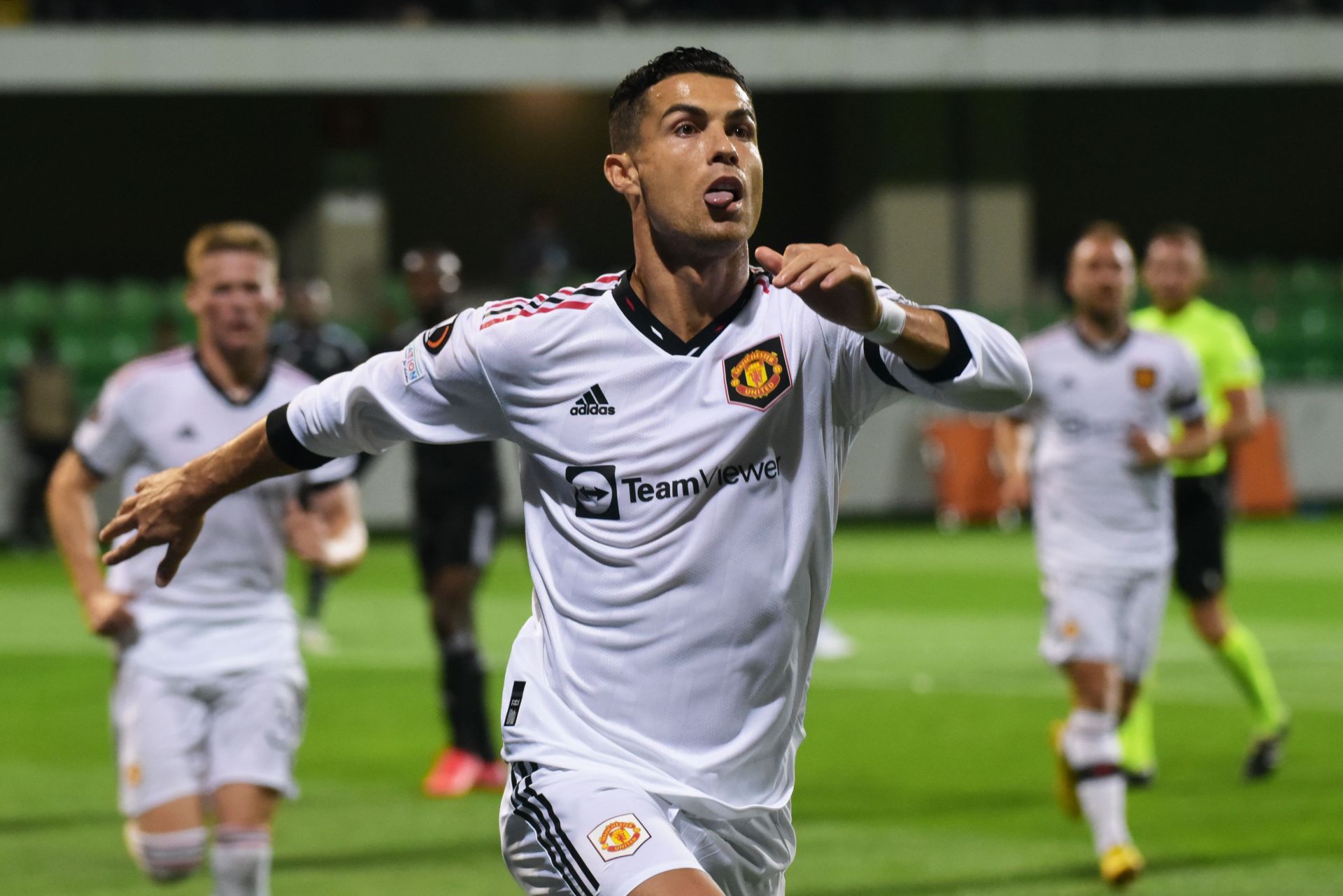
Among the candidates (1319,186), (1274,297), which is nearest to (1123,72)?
(1274,297)

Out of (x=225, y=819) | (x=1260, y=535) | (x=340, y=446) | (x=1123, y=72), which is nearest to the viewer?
(x=340, y=446)

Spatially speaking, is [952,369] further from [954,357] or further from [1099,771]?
[1099,771]

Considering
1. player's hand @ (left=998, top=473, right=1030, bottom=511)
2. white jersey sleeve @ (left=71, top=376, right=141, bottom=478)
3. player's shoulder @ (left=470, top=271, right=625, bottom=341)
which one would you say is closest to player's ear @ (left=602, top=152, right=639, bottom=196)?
player's shoulder @ (left=470, top=271, right=625, bottom=341)

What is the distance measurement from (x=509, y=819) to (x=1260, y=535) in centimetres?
1988

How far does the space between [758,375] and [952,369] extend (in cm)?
42

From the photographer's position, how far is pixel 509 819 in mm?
4238

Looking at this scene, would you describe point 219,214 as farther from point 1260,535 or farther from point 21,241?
point 1260,535

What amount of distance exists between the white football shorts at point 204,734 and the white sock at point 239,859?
5.9 inches

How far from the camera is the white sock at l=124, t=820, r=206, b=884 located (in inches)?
242

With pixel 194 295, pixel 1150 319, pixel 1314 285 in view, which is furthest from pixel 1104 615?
pixel 1314 285

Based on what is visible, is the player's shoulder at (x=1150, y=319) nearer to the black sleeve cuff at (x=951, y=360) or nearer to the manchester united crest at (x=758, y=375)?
the manchester united crest at (x=758, y=375)

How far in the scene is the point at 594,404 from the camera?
13.6 feet

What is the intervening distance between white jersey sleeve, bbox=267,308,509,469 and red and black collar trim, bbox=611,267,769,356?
30 centimetres

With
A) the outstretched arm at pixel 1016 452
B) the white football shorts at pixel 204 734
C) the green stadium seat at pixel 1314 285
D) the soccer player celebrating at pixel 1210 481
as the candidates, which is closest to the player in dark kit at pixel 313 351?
the outstretched arm at pixel 1016 452
